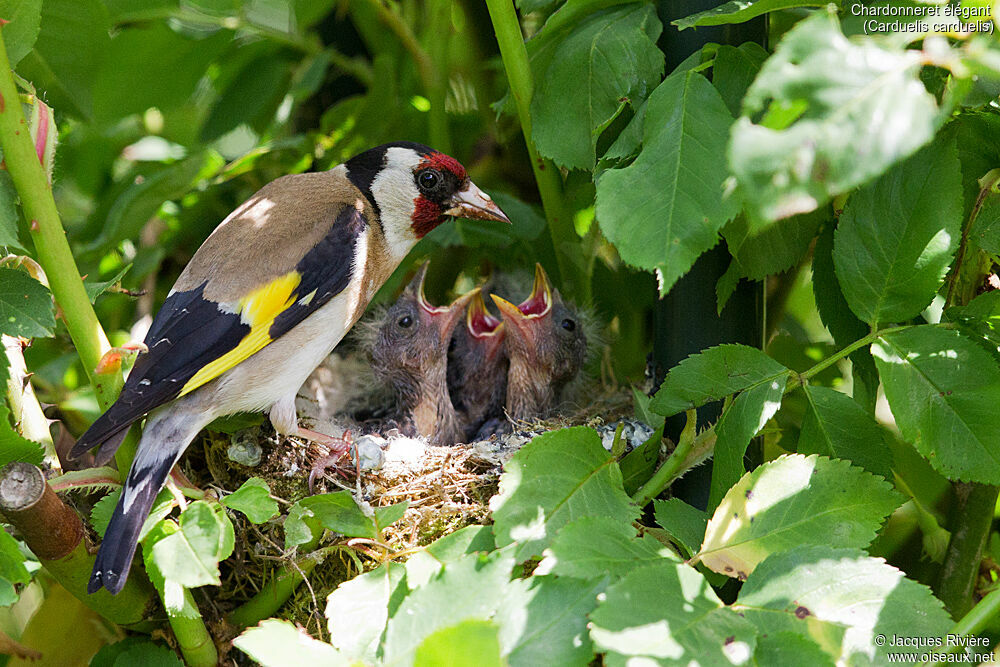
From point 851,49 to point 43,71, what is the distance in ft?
5.40

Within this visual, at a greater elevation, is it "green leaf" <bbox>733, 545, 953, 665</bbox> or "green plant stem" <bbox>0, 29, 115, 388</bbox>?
"green plant stem" <bbox>0, 29, 115, 388</bbox>

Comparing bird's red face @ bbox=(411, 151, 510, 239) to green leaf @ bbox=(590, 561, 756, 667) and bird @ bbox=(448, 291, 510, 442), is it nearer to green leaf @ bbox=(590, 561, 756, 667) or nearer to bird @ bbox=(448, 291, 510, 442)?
bird @ bbox=(448, 291, 510, 442)

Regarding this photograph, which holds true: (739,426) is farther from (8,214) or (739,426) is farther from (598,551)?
(8,214)

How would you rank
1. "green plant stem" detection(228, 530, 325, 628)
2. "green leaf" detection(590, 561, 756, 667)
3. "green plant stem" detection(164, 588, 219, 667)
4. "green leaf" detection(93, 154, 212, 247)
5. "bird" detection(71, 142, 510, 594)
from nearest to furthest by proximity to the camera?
1. "green leaf" detection(590, 561, 756, 667)
2. "green plant stem" detection(164, 588, 219, 667)
3. "bird" detection(71, 142, 510, 594)
4. "green plant stem" detection(228, 530, 325, 628)
5. "green leaf" detection(93, 154, 212, 247)

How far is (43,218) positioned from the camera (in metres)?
1.27

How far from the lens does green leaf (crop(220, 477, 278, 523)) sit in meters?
1.18

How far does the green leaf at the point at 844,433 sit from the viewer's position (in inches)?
49.1

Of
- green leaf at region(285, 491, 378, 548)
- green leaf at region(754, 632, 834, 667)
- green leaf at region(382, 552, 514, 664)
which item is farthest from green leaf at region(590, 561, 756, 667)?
green leaf at region(285, 491, 378, 548)

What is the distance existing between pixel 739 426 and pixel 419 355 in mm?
1300

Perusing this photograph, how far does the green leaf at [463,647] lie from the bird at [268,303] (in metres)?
0.61

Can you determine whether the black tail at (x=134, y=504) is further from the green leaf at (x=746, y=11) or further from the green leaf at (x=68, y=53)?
the green leaf at (x=746, y=11)

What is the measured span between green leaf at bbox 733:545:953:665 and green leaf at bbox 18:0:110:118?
160 cm

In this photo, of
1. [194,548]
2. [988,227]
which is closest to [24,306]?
[194,548]

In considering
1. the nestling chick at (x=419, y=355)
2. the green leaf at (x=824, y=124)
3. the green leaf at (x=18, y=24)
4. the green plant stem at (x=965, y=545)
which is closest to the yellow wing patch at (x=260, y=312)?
the green leaf at (x=18, y=24)
